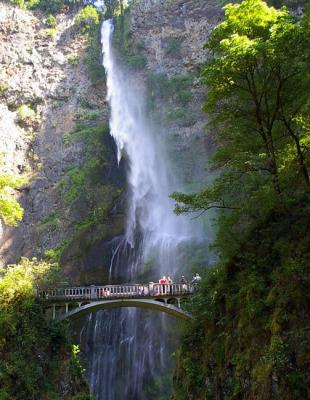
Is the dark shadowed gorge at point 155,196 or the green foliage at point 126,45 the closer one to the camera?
→ the dark shadowed gorge at point 155,196

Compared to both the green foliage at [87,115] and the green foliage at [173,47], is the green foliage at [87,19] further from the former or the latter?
the green foliage at [87,115]

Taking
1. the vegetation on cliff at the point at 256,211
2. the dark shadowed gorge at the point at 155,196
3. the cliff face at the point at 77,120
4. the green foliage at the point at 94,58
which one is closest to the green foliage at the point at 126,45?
the dark shadowed gorge at the point at 155,196

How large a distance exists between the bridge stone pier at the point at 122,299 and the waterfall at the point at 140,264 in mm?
5222

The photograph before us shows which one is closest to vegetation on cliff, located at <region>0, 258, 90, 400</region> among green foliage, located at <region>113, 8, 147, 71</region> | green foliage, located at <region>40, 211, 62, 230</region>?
green foliage, located at <region>40, 211, 62, 230</region>

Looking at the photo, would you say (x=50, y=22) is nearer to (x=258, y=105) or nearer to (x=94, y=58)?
(x=94, y=58)

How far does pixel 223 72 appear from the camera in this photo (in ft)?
40.7

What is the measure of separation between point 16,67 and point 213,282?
40.4 meters

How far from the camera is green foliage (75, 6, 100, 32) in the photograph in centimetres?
5256

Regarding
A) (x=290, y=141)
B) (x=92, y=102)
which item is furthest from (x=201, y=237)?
(x=92, y=102)

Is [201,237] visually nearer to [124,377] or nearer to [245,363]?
[124,377]

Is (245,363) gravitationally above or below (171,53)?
below

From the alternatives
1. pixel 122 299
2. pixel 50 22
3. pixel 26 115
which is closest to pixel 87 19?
pixel 50 22

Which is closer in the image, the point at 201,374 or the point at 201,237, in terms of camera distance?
the point at 201,374

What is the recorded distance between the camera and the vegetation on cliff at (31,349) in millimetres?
16594
